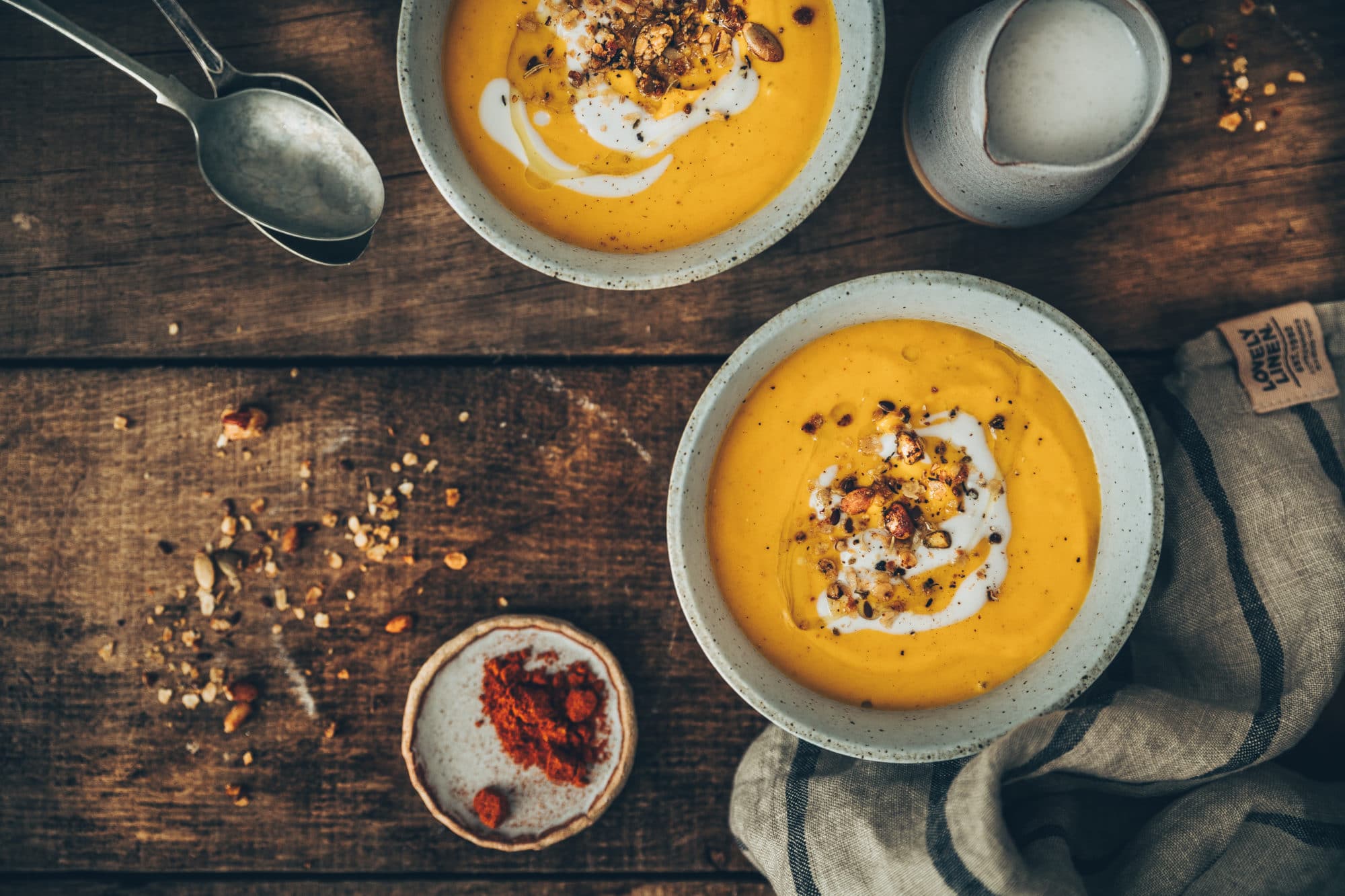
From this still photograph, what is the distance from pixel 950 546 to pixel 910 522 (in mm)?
69

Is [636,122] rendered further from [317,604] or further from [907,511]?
[317,604]

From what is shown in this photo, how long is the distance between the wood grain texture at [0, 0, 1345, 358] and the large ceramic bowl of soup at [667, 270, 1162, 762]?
0.22 metres

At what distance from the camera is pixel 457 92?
1.08m

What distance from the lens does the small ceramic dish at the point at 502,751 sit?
3.91 feet

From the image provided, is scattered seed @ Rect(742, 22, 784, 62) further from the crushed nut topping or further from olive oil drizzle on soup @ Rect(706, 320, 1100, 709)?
olive oil drizzle on soup @ Rect(706, 320, 1100, 709)

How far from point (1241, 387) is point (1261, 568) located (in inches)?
10.2

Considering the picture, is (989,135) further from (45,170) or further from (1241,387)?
(45,170)

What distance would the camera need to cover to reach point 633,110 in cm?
107

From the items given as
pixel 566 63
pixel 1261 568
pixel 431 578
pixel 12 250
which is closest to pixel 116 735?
pixel 431 578

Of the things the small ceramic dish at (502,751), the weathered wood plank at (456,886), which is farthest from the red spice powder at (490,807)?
the weathered wood plank at (456,886)

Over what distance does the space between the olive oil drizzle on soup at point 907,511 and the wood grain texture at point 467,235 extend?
220 millimetres

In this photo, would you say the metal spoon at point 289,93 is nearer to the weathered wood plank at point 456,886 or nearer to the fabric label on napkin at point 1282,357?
the weathered wood plank at point 456,886

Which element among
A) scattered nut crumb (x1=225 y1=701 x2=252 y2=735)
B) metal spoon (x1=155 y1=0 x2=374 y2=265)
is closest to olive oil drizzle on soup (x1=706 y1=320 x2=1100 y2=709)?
metal spoon (x1=155 y1=0 x2=374 y2=265)

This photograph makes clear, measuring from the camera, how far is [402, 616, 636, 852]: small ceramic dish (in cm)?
119
